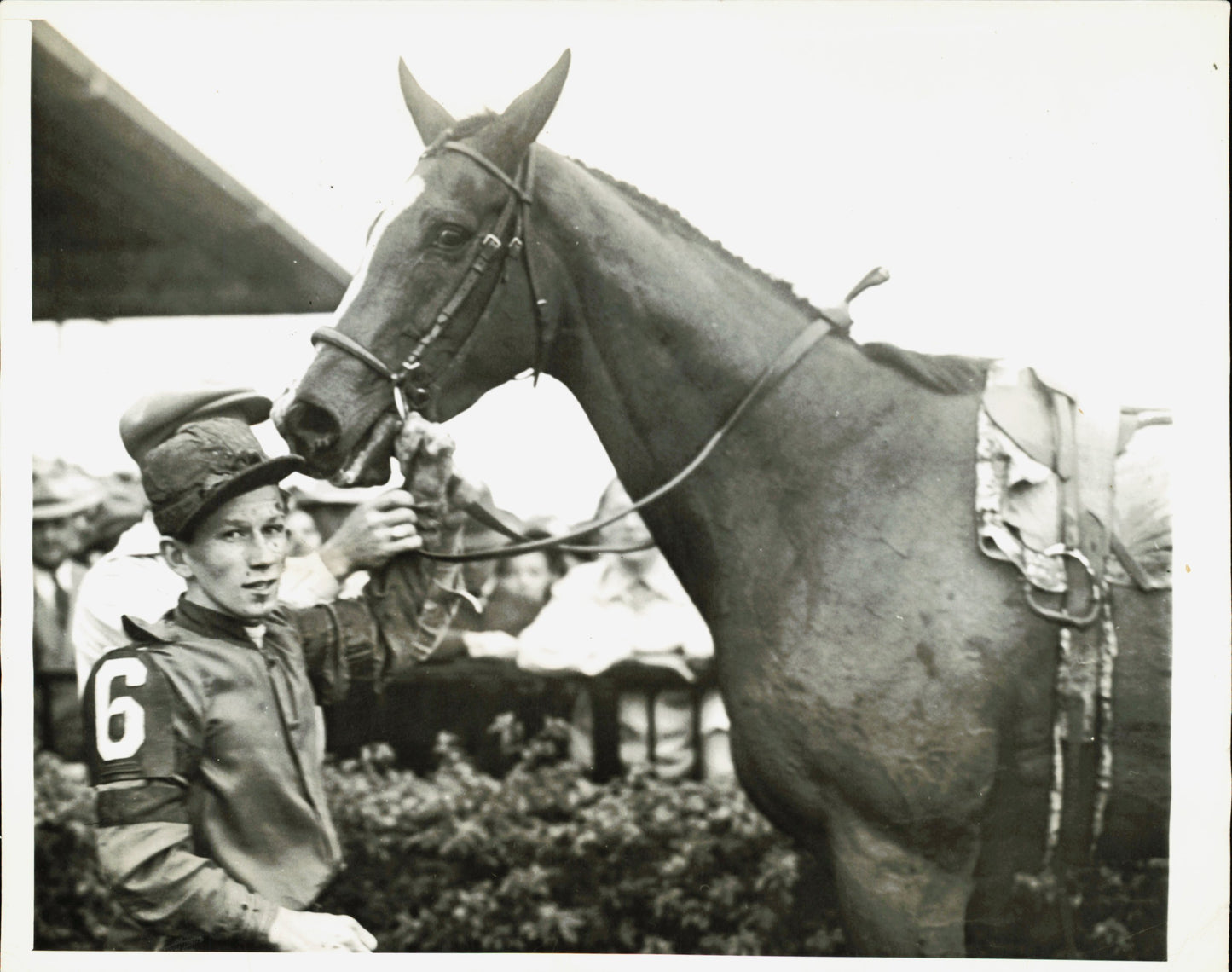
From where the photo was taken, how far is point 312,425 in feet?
8.74

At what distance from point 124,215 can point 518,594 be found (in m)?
1.64

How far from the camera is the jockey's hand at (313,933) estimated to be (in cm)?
281

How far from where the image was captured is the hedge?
2857 mm

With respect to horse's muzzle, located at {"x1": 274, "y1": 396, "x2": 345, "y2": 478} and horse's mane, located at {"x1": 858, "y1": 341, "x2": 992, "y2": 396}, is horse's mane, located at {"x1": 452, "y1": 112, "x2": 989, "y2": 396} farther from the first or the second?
horse's muzzle, located at {"x1": 274, "y1": 396, "x2": 345, "y2": 478}

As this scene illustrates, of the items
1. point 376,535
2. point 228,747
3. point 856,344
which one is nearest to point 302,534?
point 376,535

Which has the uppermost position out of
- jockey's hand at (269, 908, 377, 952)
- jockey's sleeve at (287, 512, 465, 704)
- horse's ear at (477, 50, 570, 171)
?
horse's ear at (477, 50, 570, 171)

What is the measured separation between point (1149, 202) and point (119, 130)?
2965mm

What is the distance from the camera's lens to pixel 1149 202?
9.23ft

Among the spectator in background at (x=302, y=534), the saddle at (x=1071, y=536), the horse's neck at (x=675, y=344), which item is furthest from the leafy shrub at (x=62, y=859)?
the saddle at (x=1071, y=536)

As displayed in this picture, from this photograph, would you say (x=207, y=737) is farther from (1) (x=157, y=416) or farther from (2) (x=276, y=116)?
(2) (x=276, y=116)

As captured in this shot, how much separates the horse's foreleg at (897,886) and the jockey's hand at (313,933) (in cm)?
137

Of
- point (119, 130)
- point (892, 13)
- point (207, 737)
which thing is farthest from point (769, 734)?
point (119, 130)

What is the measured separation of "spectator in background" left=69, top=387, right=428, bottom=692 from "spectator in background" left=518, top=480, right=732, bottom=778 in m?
0.51

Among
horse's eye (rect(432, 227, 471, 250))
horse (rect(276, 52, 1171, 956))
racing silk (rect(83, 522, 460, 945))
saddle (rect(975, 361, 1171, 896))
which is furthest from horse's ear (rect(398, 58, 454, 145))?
saddle (rect(975, 361, 1171, 896))
